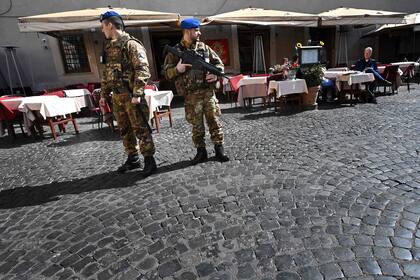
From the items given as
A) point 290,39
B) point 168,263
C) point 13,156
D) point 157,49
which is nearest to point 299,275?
point 168,263

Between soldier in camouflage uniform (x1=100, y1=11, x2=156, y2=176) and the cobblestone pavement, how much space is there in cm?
62

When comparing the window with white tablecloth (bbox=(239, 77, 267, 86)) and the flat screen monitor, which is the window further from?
the flat screen monitor

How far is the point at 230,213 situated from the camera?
8.54ft

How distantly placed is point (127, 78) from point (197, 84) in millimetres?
869

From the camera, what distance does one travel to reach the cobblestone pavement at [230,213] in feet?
6.52

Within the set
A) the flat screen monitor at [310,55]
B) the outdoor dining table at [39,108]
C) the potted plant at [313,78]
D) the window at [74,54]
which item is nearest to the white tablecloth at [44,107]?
the outdoor dining table at [39,108]

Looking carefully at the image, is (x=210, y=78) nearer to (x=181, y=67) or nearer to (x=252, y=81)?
(x=181, y=67)

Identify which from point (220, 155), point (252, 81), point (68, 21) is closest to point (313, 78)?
point (252, 81)

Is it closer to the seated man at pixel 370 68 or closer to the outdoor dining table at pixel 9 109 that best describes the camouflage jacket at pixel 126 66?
the outdoor dining table at pixel 9 109

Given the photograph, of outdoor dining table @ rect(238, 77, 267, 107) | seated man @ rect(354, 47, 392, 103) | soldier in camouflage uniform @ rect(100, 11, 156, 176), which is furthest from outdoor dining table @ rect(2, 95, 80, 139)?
seated man @ rect(354, 47, 392, 103)

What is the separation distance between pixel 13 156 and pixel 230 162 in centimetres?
392

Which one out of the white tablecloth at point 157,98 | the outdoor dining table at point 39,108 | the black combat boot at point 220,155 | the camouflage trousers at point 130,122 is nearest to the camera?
the camouflage trousers at point 130,122

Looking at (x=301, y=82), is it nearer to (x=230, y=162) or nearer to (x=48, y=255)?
(x=230, y=162)

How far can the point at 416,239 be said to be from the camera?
2.07m
